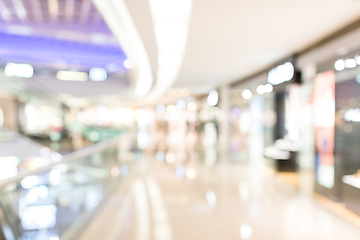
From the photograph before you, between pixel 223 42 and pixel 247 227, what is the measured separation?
3.26 metres

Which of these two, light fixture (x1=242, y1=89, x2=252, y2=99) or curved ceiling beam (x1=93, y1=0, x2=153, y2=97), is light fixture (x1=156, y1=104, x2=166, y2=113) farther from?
curved ceiling beam (x1=93, y1=0, x2=153, y2=97)

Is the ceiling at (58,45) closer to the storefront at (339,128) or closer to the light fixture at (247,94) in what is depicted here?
the light fixture at (247,94)

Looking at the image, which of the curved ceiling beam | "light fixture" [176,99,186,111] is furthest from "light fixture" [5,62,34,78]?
the curved ceiling beam

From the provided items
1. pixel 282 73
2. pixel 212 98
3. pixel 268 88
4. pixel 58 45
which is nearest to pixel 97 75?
pixel 58 45

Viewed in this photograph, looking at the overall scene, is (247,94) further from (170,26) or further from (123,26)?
(123,26)

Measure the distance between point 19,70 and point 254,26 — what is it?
15001mm

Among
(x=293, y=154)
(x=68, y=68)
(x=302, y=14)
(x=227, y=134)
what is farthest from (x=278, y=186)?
(x=68, y=68)

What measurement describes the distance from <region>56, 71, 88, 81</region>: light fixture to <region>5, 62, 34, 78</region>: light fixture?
1464mm

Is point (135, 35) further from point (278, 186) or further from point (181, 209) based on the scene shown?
point (278, 186)

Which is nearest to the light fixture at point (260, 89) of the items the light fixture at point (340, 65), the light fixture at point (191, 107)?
the light fixture at point (340, 65)

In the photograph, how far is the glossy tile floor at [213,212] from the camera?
12.5 feet

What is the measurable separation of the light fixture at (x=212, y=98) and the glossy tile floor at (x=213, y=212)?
660cm

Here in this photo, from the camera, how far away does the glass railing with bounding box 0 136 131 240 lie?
2.23m

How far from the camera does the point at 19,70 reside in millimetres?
15664
